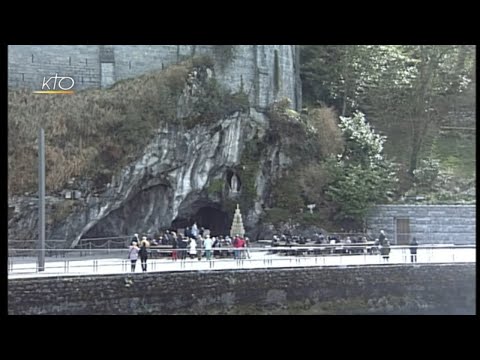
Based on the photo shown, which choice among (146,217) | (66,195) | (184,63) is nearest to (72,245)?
(66,195)

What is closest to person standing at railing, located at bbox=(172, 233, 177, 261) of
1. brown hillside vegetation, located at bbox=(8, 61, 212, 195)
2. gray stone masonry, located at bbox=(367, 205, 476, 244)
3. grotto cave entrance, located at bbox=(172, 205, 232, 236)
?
brown hillside vegetation, located at bbox=(8, 61, 212, 195)

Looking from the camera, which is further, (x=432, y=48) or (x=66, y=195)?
(x=432, y=48)

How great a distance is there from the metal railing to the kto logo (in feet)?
11.8

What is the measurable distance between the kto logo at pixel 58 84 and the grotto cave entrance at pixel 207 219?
3.79m

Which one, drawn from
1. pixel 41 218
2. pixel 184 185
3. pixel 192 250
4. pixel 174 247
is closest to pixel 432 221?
pixel 184 185

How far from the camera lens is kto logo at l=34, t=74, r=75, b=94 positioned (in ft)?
48.8

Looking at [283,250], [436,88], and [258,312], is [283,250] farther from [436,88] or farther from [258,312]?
[436,88]

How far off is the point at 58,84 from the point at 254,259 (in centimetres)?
589

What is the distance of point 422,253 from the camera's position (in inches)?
598

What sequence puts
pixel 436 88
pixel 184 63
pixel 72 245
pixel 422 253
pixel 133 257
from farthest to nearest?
pixel 436 88 → pixel 184 63 → pixel 422 253 → pixel 72 245 → pixel 133 257

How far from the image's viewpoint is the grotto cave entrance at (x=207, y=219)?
16.5 m

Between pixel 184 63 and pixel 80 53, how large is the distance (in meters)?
2.35

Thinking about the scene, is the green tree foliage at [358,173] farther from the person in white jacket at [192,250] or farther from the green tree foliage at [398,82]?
the person in white jacket at [192,250]

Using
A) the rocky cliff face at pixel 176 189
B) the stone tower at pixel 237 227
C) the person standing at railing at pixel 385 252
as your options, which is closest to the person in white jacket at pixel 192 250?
→ the stone tower at pixel 237 227
